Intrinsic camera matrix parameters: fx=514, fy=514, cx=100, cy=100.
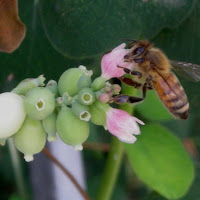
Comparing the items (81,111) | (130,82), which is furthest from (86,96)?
(130,82)

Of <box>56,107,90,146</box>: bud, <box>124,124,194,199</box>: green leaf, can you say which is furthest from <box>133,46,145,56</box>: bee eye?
<box>124,124,194,199</box>: green leaf

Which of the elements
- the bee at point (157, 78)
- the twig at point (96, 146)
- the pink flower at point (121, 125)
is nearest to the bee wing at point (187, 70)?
the bee at point (157, 78)

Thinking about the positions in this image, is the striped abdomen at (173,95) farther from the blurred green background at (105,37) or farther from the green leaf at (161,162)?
the green leaf at (161,162)

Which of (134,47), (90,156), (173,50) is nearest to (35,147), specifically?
(134,47)

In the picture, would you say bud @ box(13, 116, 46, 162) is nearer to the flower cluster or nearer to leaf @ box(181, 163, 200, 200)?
the flower cluster

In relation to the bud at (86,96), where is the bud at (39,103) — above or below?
below

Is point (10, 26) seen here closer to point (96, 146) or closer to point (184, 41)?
point (184, 41)
